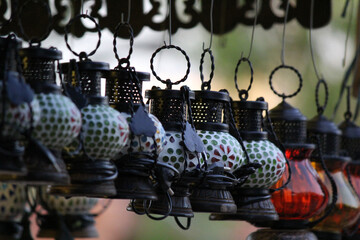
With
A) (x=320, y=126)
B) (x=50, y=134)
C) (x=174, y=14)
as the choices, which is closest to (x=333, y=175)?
(x=320, y=126)

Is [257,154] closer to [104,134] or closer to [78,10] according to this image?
[104,134]

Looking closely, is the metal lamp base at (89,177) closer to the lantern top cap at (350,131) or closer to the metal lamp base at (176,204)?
the metal lamp base at (176,204)

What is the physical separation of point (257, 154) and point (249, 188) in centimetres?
9

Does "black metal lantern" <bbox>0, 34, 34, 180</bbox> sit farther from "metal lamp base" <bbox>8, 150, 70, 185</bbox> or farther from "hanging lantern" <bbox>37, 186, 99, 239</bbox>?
"hanging lantern" <bbox>37, 186, 99, 239</bbox>

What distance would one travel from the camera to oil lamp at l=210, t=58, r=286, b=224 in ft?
5.71

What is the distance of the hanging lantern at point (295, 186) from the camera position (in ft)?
6.34

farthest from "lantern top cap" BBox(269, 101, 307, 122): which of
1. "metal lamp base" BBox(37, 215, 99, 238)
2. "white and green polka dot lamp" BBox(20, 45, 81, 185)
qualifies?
"white and green polka dot lamp" BBox(20, 45, 81, 185)

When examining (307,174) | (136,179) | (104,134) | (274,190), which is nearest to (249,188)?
(274,190)

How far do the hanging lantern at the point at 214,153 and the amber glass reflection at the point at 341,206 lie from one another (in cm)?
57

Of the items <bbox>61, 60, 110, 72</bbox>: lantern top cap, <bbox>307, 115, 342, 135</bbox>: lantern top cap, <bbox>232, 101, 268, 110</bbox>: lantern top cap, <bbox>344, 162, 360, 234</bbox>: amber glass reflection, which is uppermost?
<bbox>61, 60, 110, 72</bbox>: lantern top cap

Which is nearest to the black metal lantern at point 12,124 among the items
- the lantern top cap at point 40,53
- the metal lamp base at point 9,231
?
the lantern top cap at point 40,53

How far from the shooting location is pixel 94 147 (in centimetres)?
136

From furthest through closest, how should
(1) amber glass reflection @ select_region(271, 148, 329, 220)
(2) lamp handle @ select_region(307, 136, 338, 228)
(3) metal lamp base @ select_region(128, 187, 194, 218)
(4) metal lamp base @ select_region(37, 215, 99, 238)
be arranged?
(4) metal lamp base @ select_region(37, 215, 99, 238) → (2) lamp handle @ select_region(307, 136, 338, 228) → (1) amber glass reflection @ select_region(271, 148, 329, 220) → (3) metal lamp base @ select_region(128, 187, 194, 218)

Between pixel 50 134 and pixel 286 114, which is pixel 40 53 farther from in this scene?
pixel 286 114
